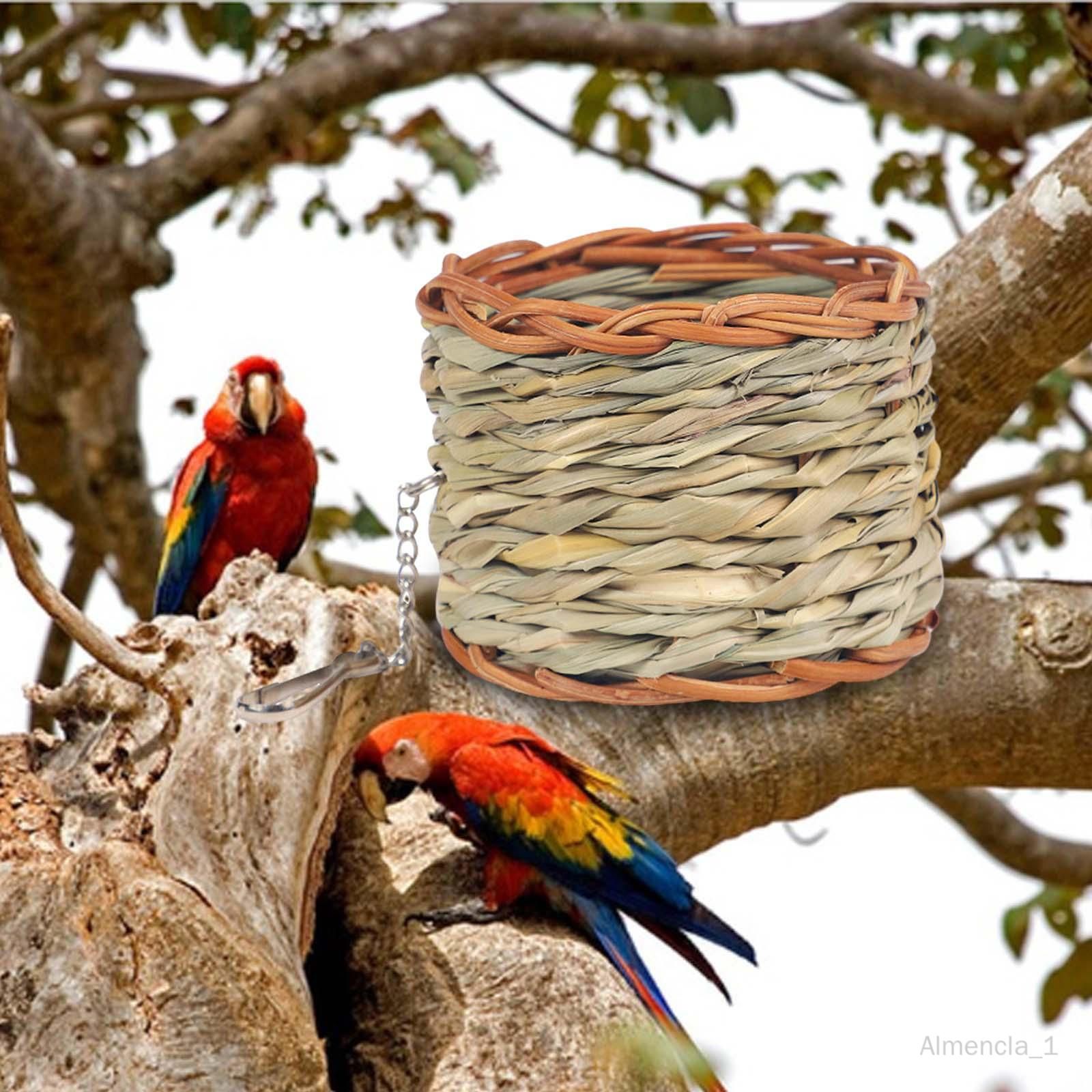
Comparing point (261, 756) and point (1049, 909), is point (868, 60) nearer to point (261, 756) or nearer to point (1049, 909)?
point (1049, 909)

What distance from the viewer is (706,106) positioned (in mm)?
2477

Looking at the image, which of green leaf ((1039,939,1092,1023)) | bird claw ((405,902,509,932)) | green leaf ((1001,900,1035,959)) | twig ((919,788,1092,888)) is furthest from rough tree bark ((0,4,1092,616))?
bird claw ((405,902,509,932))

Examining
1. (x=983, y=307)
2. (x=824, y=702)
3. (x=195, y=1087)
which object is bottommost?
(x=195, y=1087)

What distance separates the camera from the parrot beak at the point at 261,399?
6.16 ft

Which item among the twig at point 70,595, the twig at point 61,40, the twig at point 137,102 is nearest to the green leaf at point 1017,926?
the twig at point 70,595

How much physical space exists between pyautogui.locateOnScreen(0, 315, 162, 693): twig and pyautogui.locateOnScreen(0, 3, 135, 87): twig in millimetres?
1883

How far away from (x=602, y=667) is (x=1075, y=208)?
0.70 m

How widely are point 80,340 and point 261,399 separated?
30.0 inches

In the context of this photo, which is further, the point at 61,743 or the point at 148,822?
the point at 61,743

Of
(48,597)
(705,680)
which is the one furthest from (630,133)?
(48,597)

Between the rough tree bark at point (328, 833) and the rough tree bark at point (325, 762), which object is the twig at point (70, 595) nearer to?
the rough tree bark at point (325, 762)

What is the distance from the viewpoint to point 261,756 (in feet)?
3.77

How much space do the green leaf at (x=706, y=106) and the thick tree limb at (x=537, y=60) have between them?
0.08 metres

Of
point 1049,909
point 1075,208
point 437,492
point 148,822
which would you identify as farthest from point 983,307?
point 1049,909
